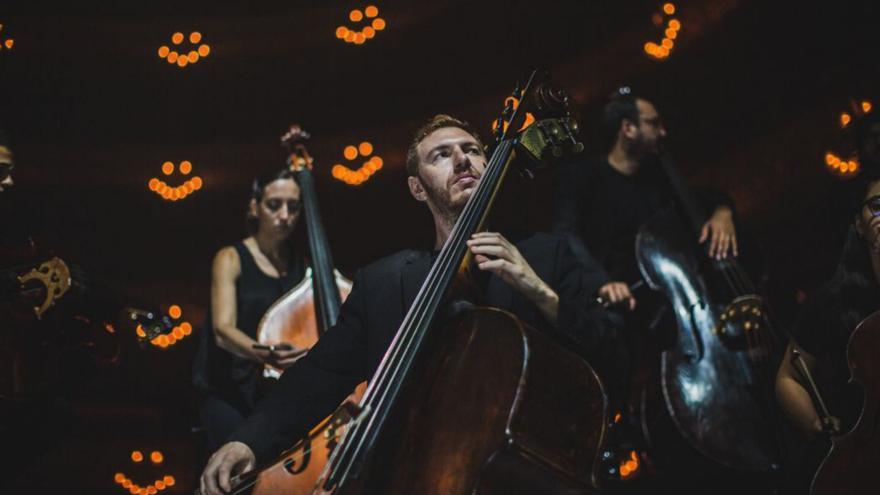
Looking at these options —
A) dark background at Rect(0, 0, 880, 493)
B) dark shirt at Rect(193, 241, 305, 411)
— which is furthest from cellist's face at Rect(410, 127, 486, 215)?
dark background at Rect(0, 0, 880, 493)

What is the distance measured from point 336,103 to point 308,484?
4399mm

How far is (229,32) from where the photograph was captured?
247 inches

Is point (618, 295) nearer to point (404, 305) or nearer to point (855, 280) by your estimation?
point (855, 280)

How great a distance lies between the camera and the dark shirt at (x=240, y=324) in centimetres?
351

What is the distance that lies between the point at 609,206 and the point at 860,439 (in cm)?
212

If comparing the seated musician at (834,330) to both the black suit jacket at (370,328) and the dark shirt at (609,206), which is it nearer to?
the black suit jacket at (370,328)

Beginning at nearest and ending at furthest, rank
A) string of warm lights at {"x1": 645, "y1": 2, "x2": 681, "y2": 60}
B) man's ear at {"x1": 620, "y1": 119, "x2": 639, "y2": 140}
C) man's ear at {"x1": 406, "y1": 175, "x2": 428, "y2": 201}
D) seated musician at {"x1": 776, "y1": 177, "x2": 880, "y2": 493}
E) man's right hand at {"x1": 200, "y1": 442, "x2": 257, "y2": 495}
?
1. man's right hand at {"x1": 200, "y1": 442, "x2": 257, "y2": 495}
2. seated musician at {"x1": 776, "y1": 177, "x2": 880, "y2": 493}
3. man's ear at {"x1": 406, "y1": 175, "x2": 428, "y2": 201}
4. man's ear at {"x1": 620, "y1": 119, "x2": 639, "y2": 140}
5. string of warm lights at {"x1": 645, "y1": 2, "x2": 681, "y2": 60}

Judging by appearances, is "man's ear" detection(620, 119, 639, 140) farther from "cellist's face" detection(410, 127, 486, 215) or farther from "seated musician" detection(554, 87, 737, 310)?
"cellist's face" detection(410, 127, 486, 215)

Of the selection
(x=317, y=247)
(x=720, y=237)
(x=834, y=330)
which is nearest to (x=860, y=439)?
(x=834, y=330)

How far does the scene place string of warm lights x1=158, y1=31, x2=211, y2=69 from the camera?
243 inches

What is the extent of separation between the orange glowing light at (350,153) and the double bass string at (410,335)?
452cm

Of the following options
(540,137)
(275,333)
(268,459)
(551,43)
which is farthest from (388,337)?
Answer: (551,43)

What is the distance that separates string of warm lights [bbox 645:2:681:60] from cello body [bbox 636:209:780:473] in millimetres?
2157

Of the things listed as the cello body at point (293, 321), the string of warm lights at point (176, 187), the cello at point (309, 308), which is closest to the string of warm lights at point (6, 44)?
the string of warm lights at point (176, 187)
